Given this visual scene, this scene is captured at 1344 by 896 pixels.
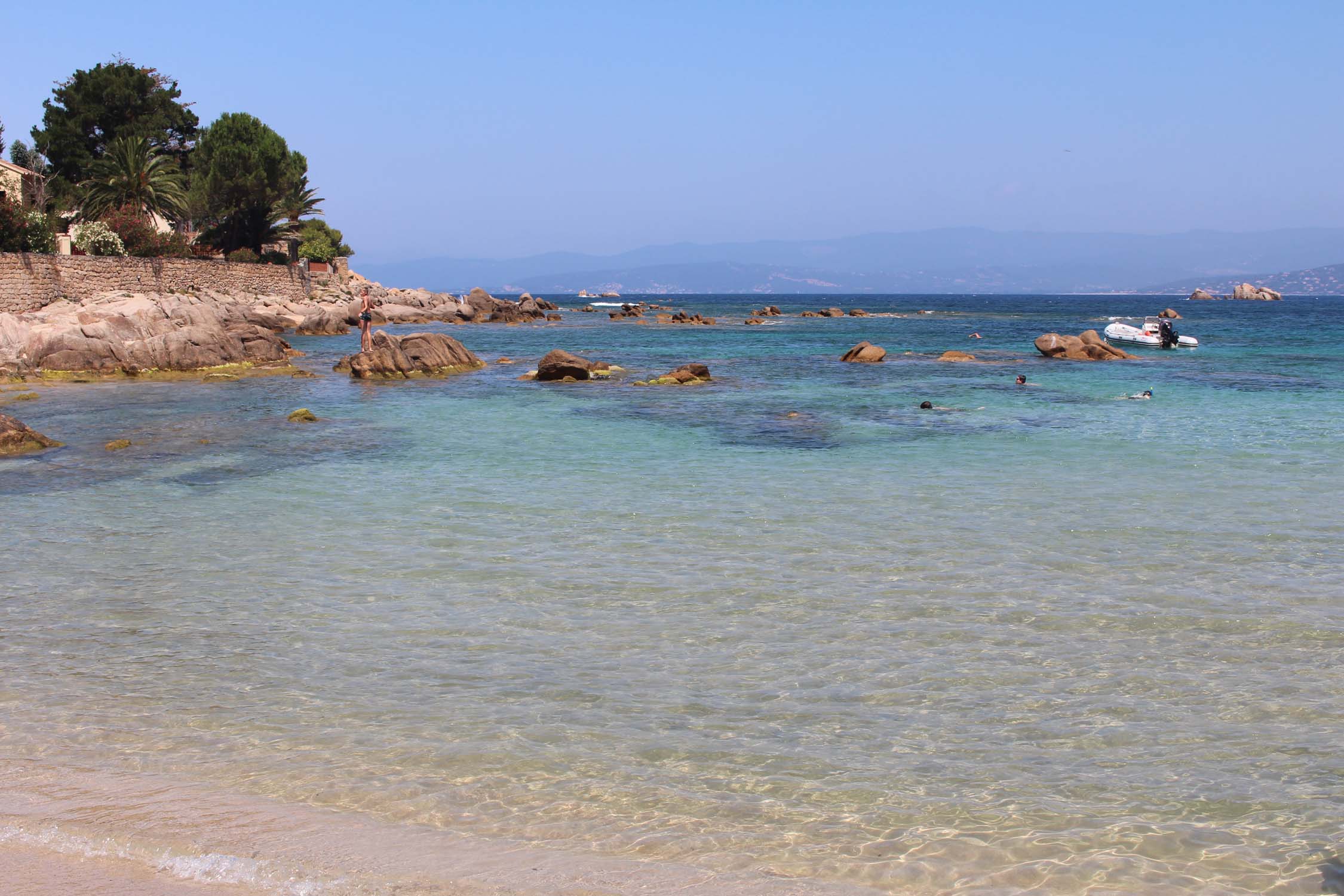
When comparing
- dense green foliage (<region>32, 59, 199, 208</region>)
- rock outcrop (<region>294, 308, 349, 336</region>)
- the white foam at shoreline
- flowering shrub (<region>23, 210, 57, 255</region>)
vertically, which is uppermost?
dense green foliage (<region>32, 59, 199, 208</region>)

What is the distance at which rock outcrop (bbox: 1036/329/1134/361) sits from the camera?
1650 inches

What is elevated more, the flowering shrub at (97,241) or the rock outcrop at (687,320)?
the flowering shrub at (97,241)

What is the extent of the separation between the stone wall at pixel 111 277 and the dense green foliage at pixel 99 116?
14.6 metres

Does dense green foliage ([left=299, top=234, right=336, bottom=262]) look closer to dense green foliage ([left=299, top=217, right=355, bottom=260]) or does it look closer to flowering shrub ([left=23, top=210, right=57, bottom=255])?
dense green foliage ([left=299, top=217, right=355, bottom=260])

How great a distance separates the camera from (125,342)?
107ft

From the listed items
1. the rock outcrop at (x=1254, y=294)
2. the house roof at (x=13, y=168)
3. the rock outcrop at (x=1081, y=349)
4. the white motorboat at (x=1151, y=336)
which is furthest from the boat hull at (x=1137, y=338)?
the rock outcrop at (x=1254, y=294)

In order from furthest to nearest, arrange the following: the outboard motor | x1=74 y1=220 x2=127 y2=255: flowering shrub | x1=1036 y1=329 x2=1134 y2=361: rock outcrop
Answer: the outboard motor → x1=74 y1=220 x2=127 y2=255: flowering shrub → x1=1036 y1=329 x2=1134 y2=361: rock outcrop

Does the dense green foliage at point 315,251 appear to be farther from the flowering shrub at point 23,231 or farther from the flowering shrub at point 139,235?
the flowering shrub at point 23,231

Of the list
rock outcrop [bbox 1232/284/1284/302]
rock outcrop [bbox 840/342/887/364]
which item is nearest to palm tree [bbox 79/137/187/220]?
rock outcrop [bbox 840/342/887/364]

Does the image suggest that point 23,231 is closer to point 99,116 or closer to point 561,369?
point 561,369

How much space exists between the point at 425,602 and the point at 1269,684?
6.89 m

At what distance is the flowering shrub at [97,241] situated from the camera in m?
47.5

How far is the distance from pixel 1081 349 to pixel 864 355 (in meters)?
9.23

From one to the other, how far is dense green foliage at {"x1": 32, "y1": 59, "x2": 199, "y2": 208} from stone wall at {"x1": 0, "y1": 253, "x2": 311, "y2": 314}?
1460 cm
